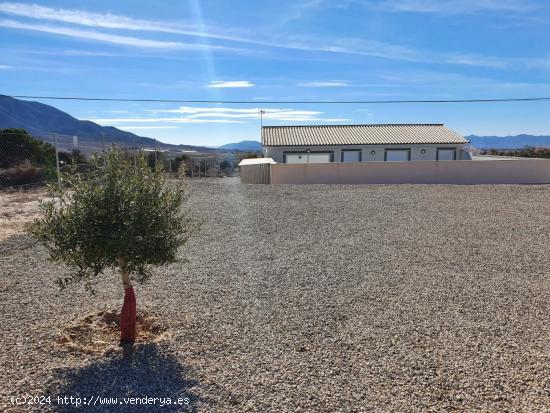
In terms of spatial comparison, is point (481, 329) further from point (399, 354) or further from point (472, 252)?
point (472, 252)

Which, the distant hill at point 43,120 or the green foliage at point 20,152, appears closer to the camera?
the green foliage at point 20,152

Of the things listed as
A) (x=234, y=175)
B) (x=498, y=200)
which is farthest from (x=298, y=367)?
(x=234, y=175)

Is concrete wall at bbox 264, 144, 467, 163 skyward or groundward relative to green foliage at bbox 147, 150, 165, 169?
skyward

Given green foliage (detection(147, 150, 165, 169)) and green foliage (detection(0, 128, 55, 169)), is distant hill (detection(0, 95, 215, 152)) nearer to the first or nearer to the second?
green foliage (detection(0, 128, 55, 169))

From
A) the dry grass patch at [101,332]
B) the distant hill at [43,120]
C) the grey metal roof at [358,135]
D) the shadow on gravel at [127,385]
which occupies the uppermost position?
the distant hill at [43,120]

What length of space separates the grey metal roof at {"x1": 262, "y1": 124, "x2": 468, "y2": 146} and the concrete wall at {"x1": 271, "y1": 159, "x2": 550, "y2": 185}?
31.1 ft

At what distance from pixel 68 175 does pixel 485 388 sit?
Answer: 448 cm

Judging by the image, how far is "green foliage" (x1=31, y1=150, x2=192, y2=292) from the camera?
14.6 ft

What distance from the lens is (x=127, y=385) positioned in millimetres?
4004

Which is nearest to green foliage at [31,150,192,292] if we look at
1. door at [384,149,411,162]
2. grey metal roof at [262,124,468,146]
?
grey metal roof at [262,124,468,146]

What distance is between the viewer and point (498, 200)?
17078 mm

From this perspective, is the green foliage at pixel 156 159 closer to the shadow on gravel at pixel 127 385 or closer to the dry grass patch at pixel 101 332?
the dry grass patch at pixel 101 332

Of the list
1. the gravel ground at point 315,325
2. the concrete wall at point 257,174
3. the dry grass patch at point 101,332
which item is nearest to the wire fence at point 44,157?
the concrete wall at point 257,174

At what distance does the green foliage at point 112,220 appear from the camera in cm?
445
